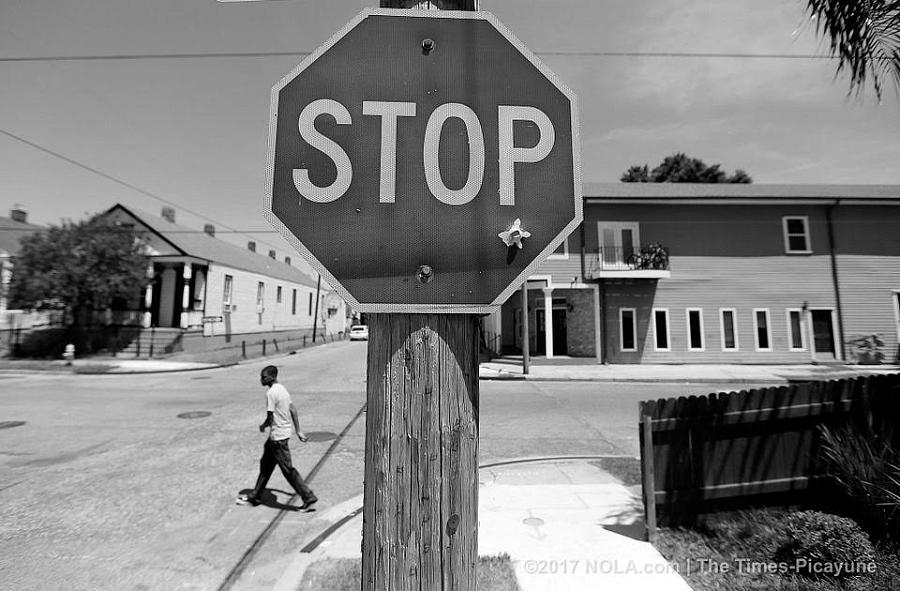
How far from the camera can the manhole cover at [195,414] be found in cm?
936

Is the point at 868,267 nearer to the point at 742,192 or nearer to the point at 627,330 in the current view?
the point at 742,192

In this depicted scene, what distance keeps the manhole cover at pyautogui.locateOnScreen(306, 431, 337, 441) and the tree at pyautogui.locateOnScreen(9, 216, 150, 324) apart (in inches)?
681

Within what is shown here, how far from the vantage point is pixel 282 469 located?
5.16 m

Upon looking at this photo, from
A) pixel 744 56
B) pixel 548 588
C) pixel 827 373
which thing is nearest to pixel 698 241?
pixel 827 373

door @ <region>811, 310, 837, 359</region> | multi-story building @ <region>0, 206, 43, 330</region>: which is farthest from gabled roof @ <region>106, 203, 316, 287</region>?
door @ <region>811, 310, 837, 359</region>

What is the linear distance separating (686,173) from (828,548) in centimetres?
4128

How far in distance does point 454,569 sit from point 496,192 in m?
1.01

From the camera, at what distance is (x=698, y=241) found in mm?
19812

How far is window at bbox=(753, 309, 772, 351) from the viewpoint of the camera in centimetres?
1927

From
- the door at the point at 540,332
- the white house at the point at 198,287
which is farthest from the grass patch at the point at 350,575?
the white house at the point at 198,287

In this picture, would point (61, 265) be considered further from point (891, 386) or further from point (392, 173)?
point (891, 386)

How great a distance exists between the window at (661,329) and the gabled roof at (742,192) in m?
5.11

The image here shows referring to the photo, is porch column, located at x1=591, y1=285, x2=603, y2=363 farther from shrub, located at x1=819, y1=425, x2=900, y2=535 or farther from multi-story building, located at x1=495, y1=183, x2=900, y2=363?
shrub, located at x1=819, y1=425, x2=900, y2=535

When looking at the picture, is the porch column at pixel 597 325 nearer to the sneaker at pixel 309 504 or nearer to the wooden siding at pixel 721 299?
the wooden siding at pixel 721 299
